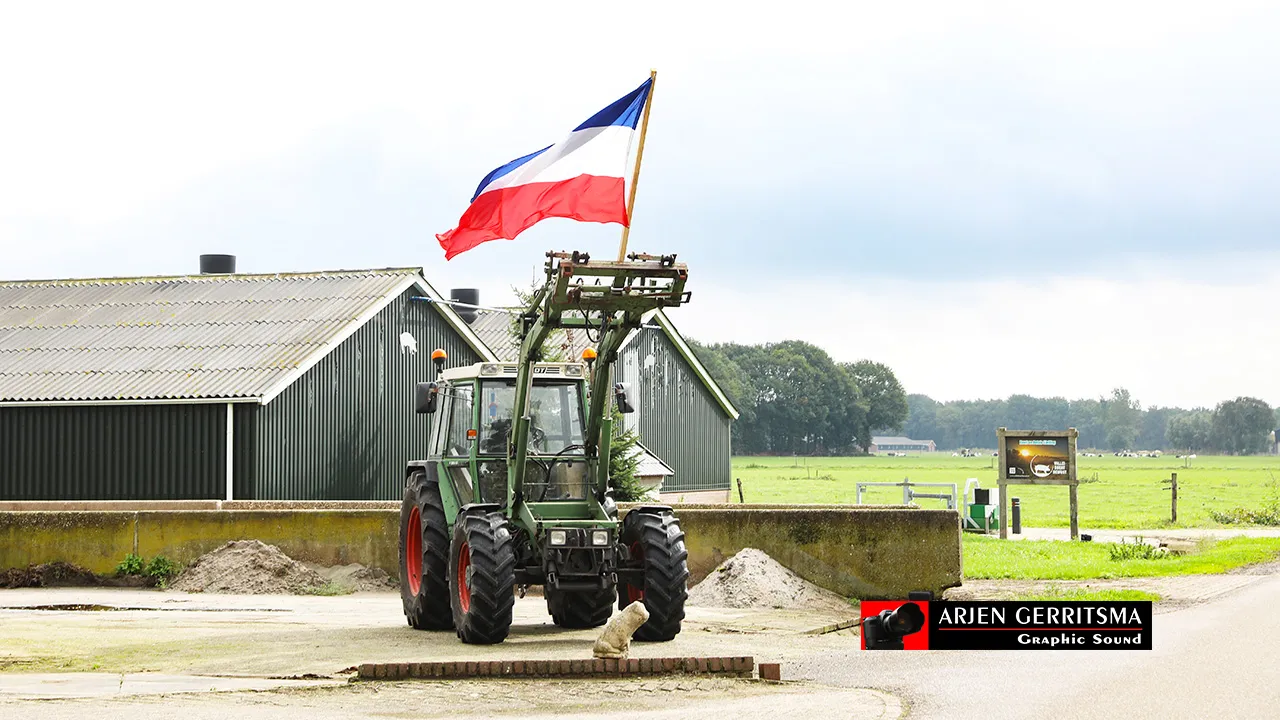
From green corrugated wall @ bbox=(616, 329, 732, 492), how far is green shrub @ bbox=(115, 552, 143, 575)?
22611 millimetres

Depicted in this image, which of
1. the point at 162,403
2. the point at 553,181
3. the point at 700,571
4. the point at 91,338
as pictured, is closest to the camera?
the point at 553,181

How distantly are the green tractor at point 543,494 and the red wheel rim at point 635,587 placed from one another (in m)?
0.01

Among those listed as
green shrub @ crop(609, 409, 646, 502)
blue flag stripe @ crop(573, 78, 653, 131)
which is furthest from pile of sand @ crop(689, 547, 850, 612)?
green shrub @ crop(609, 409, 646, 502)

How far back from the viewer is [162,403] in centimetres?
2880

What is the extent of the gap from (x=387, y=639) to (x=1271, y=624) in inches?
352

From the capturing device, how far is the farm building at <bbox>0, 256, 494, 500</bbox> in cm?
2864

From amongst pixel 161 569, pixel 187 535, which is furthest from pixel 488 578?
pixel 161 569

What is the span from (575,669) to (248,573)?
33.1 feet

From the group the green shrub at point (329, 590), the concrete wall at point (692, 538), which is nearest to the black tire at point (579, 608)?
the concrete wall at point (692, 538)

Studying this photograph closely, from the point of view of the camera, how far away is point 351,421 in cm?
3147

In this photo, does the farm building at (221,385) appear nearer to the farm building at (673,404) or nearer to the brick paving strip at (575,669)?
the farm building at (673,404)

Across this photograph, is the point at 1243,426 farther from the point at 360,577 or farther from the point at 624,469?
the point at 360,577

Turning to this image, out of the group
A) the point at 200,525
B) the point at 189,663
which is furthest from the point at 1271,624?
the point at 200,525

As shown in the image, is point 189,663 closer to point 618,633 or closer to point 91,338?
point 618,633
